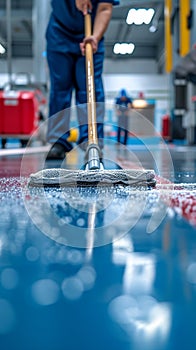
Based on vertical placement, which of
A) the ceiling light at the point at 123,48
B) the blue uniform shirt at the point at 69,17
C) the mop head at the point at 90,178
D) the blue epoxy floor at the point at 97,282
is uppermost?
the ceiling light at the point at 123,48

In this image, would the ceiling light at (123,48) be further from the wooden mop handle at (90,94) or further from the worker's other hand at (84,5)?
the wooden mop handle at (90,94)

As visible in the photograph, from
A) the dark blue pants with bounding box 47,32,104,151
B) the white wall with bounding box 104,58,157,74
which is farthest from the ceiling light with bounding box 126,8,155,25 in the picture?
the dark blue pants with bounding box 47,32,104,151

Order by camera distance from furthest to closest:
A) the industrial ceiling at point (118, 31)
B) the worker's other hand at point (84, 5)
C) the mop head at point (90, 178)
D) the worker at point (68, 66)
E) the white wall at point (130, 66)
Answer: the white wall at point (130, 66)
the industrial ceiling at point (118, 31)
the worker at point (68, 66)
the worker's other hand at point (84, 5)
the mop head at point (90, 178)

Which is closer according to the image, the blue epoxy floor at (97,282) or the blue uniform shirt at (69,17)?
the blue epoxy floor at (97,282)

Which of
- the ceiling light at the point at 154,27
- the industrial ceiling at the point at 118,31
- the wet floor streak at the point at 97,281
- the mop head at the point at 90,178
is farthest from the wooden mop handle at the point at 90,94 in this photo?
the ceiling light at the point at 154,27

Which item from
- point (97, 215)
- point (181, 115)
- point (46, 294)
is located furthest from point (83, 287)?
point (181, 115)

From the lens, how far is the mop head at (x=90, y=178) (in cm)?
100

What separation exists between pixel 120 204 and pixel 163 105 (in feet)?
50.1

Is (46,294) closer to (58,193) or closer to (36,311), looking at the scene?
(36,311)

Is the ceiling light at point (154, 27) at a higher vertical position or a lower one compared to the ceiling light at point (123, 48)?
lower

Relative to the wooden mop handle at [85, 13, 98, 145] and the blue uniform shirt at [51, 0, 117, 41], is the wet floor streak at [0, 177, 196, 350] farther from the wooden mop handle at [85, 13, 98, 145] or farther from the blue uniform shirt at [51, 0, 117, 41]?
the blue uniform shirt at [51, 0, 117, 41]

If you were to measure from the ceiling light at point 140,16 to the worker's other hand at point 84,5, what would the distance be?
951cm

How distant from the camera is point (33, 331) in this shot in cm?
26

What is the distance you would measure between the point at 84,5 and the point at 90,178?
1.24 meters
